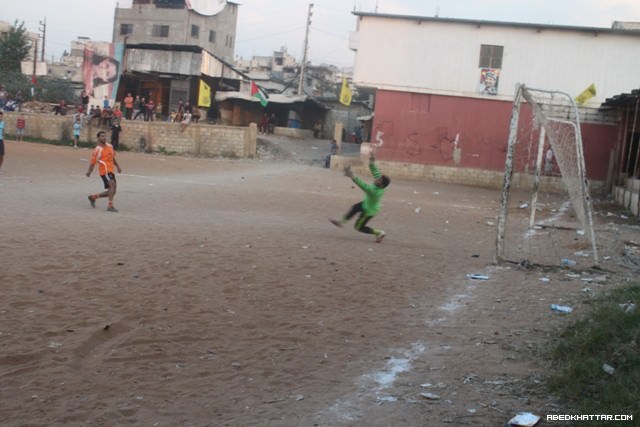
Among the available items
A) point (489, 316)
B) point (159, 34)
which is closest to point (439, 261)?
point (489, 316)

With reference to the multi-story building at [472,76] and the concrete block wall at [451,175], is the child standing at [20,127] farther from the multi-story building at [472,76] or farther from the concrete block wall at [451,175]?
the multi-story building at [472,76]

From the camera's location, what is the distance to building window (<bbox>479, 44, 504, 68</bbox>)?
30906mm

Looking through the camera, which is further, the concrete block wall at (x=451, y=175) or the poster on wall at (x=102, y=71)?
the poster on wall at (x=102, y=71)

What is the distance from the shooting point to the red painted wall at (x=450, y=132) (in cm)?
3028

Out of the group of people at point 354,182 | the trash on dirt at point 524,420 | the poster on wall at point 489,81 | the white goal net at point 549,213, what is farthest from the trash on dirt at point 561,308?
Answer: the poster on wall at point 489,81

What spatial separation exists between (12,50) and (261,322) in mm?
54665

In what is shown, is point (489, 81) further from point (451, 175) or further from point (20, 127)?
point (20, 127)

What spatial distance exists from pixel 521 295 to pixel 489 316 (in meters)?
1.24

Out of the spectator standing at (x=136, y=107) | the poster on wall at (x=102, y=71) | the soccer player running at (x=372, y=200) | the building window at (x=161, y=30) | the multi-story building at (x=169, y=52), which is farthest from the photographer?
the building window at (x=161, y=30)

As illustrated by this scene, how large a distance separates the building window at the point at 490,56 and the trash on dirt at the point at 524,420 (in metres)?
28.6

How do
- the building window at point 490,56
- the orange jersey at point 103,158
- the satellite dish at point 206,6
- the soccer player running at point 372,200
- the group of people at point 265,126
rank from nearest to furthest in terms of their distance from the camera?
the soccer player running at point 372,200
the orange jersey at point 103,158
the building window at point 490,56
the group of people at point 265,126
the satellite dish at point 206,6

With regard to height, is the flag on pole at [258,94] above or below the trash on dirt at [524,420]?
above

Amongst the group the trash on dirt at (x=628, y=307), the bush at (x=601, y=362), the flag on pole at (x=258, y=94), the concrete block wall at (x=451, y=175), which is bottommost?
the bush at (x=601, y=362)

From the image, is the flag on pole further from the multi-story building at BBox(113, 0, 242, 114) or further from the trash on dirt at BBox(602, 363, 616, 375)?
the trash on dirt at BBox(602, 363, 616, 375)
